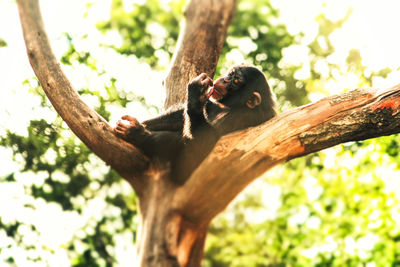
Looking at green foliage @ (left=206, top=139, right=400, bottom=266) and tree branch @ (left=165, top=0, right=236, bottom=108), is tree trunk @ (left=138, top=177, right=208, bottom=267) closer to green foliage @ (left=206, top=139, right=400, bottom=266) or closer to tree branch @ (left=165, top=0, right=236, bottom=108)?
tree branch @ (left=165, top=0, right=236, bottom=108)

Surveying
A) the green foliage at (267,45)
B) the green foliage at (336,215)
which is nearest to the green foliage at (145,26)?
the green foliage at (267,45)

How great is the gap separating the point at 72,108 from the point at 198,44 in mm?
1902

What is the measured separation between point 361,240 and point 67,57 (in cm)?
504

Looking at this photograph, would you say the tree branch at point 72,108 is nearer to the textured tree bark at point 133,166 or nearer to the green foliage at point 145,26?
the textured tree bark at point 133,166

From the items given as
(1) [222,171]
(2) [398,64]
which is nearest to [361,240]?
(2) [398,64]

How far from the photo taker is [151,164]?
3324mm

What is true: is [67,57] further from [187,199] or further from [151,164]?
[187,199]

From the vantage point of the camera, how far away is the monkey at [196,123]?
3.19 m

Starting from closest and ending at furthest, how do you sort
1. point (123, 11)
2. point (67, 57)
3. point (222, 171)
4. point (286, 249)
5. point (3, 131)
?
1. point (222, 171)
2. point (3, 131)
3. point (67, 57)
4. point (286, 249)
5. point (123, 11)

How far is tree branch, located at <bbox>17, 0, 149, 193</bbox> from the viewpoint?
3117mm

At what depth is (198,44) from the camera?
173 inches

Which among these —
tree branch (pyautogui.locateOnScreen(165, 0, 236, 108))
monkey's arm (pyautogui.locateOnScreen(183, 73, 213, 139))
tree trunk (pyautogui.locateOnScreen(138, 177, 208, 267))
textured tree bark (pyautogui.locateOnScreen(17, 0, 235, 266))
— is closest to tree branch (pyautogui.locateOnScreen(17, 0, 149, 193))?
textured tree bark (pyautogui.locateOnScreen(17, 0, 235, 266))

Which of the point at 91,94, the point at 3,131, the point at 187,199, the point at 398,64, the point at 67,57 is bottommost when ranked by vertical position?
the point at 187,199

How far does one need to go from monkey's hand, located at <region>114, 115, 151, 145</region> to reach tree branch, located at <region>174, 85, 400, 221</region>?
23.8 inches
